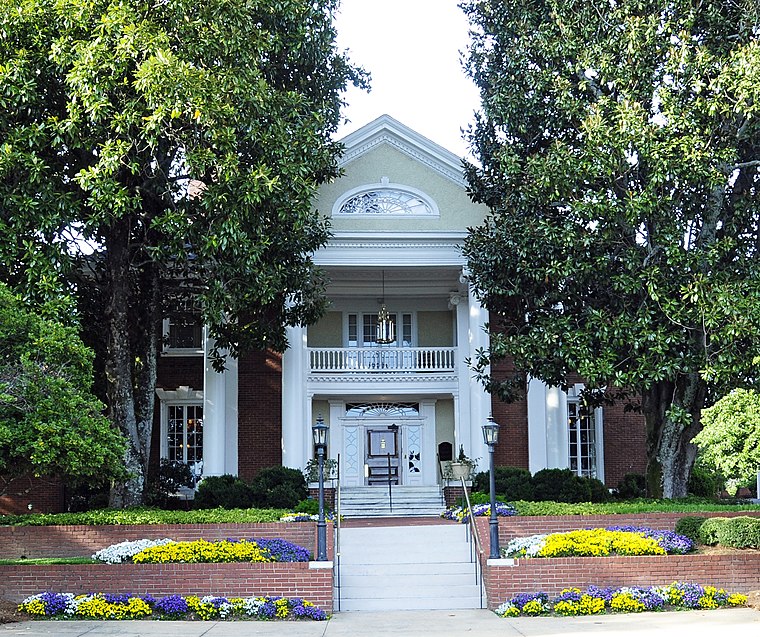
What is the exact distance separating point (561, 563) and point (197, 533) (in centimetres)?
649

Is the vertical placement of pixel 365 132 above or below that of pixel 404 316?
above

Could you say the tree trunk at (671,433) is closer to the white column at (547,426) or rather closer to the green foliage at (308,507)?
the white column at (547,426)

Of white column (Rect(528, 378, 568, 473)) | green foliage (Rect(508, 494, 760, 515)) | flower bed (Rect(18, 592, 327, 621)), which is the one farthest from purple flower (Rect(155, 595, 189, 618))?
white column (Rect(528, 378, 568, 473))

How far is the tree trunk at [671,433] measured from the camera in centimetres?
2047

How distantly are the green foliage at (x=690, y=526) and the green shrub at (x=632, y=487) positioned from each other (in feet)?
24.7

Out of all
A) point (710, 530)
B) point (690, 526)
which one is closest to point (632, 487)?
point (690, 526)

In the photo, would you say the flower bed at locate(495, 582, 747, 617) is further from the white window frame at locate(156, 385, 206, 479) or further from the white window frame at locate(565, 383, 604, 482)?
the white window frame at locate(156, 385, 206, 479)

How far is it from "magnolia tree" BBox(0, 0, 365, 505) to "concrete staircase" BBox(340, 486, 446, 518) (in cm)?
579

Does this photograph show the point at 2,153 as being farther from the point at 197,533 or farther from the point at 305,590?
the point at 305,590

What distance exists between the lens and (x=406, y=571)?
16.8 metres

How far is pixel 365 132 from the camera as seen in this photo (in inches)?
1000

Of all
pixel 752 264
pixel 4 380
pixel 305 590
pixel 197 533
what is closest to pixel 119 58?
pixel 4 380

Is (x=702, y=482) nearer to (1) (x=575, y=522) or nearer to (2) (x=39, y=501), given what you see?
(1) (x=575, y=522)

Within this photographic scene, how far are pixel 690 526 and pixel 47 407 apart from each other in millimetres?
11093
